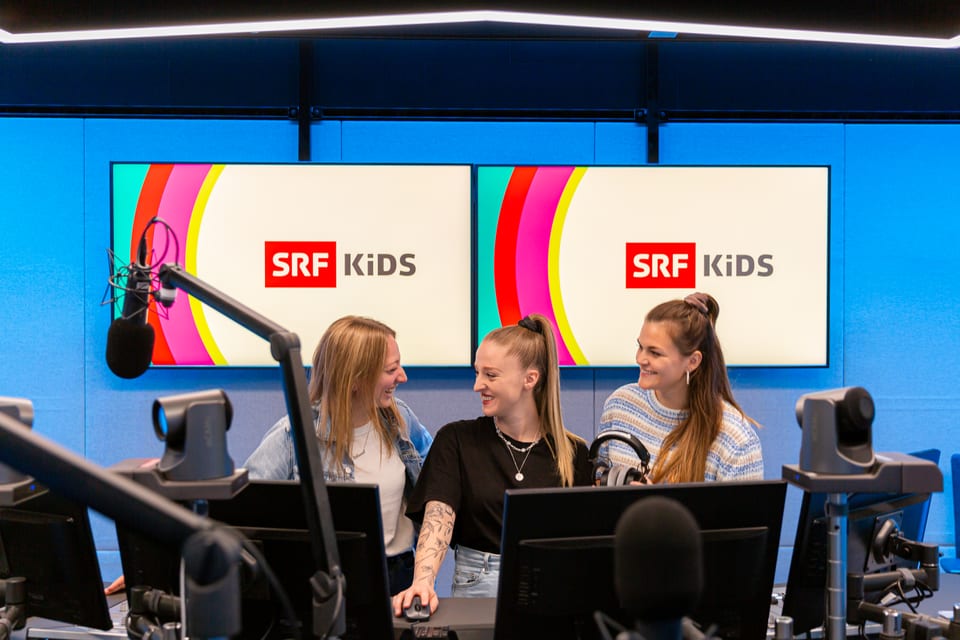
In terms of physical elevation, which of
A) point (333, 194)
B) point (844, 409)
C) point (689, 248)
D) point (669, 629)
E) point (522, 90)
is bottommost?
point (669, 629)

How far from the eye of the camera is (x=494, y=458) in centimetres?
246

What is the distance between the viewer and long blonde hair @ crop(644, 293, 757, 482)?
2463mm

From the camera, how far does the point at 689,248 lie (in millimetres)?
3963

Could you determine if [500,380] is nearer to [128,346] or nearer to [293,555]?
[293,555]

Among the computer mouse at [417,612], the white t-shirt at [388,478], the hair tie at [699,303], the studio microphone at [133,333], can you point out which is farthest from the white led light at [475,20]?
the computer mouse at [417,612]

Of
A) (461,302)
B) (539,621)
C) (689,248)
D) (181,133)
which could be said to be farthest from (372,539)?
(181,133)

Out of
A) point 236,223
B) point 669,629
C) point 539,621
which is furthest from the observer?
point 236,223

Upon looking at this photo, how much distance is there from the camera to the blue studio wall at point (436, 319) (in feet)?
13.2

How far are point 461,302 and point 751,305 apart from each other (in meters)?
1.39

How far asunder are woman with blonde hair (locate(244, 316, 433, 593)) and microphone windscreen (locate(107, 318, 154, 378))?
1.08 m

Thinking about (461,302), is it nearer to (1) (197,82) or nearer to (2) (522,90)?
(2) (522,90)

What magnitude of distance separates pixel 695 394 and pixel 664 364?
0.14m

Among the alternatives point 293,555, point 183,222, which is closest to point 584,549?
point 293,555

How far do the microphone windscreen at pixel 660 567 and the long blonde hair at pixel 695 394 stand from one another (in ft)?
5.67
